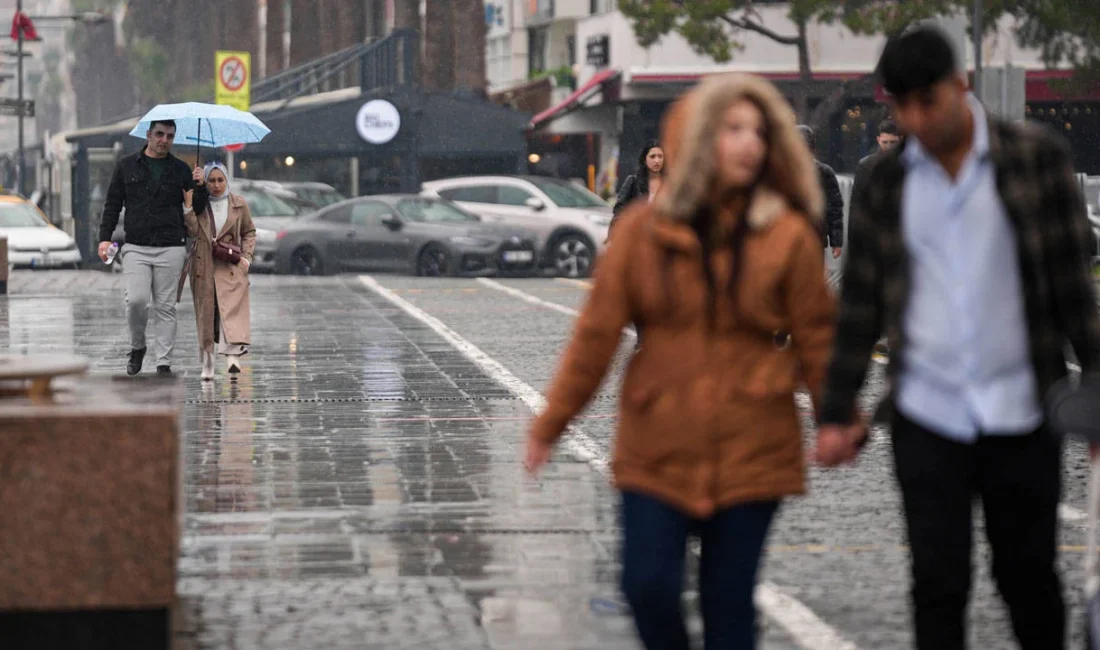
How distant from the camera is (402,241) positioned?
3225cm

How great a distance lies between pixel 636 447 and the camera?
180 inches

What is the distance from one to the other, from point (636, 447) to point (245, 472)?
17.5ft

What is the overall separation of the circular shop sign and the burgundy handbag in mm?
29331

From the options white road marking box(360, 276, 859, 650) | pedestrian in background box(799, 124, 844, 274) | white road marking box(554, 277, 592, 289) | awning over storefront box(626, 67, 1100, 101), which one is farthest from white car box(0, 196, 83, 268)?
pedestrian in background box(799, 124, 844, 274)

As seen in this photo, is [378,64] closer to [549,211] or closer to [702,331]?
[549,211]

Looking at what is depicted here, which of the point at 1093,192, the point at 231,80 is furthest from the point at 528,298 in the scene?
the point at 231,80

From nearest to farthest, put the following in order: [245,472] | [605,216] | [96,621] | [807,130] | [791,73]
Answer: [96,621]
[245,472]
[807,130]
[605,216]
[791,73]

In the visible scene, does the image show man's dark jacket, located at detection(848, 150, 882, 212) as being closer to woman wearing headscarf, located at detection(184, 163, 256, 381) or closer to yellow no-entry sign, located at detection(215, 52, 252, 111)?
woman wearing headscarf, located at detection(184, 163, 256, 381)

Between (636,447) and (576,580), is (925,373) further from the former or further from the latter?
(576,580)

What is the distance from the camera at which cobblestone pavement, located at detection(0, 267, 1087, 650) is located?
20.9ft

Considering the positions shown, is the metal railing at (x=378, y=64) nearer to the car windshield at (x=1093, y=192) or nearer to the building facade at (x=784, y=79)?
the building facade at (x=784, y=79)

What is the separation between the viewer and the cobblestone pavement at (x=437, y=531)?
6.36 meters

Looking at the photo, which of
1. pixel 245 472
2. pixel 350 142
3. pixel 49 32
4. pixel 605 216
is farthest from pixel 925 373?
pixel 49 32

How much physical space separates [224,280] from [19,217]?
2363 cm
